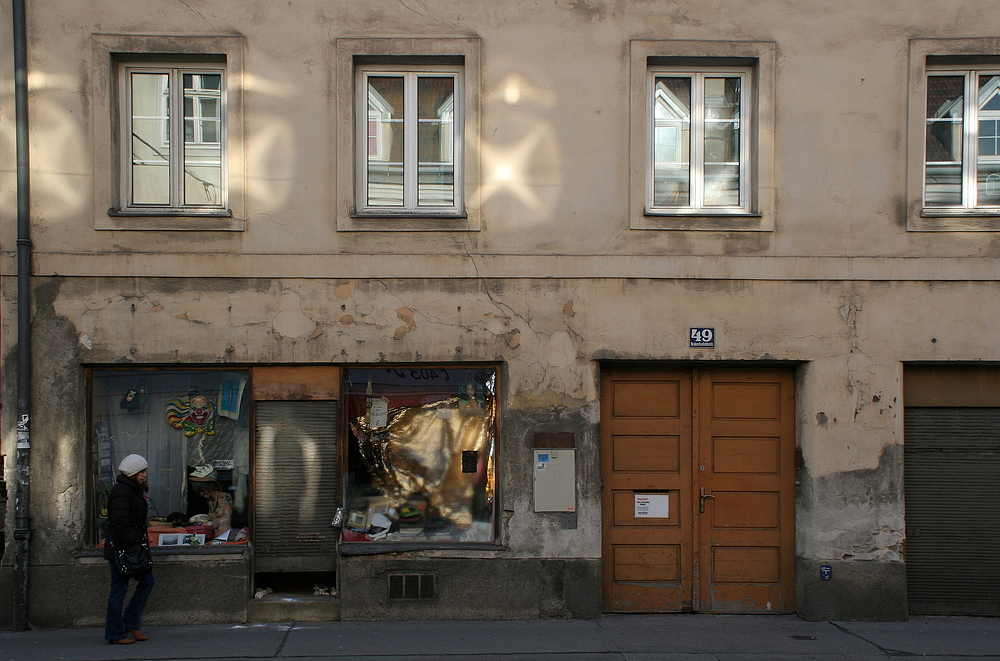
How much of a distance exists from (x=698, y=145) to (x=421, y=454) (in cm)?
405

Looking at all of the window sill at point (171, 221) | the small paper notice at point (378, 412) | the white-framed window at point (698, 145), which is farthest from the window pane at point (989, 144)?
the window sill at point (171, 221)

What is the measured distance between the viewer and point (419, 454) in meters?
7.51

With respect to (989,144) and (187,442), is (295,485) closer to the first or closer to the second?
(187,442)

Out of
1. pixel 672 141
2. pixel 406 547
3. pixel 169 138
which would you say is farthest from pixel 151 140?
pixel 672 141

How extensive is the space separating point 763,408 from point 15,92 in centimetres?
761

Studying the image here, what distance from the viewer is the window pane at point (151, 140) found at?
745 cm

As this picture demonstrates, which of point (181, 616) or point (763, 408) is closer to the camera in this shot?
point (181, 616)

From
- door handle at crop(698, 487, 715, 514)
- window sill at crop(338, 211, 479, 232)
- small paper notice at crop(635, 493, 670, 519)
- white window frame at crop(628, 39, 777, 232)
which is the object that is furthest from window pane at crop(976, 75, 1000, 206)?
window sill at crop(338, 211, 479, 232)

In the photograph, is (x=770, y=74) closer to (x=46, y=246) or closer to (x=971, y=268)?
(x=971, y=268)

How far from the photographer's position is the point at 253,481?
7.30 m

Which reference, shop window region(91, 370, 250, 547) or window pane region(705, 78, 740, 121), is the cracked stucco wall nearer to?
shop window region(91, 370, 250, 547)

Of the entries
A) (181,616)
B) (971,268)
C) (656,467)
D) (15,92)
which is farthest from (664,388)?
(15,92)

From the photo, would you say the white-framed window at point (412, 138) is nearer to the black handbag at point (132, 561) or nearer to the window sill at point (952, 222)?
the black handbag at point (132, 561)

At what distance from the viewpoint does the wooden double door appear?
7.47m
